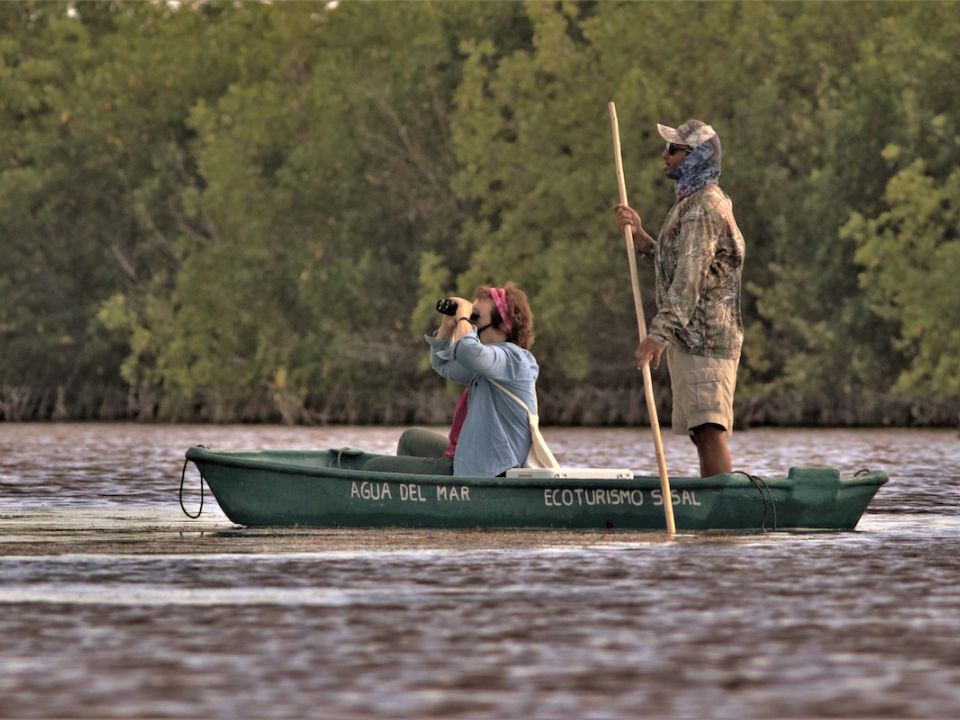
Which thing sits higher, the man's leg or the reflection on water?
the man's leg

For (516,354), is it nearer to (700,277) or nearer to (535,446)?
(535,446)

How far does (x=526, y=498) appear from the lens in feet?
55.9

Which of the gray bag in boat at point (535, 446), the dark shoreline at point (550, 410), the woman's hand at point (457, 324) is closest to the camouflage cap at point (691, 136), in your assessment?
the woman's hand at point (457, 324)

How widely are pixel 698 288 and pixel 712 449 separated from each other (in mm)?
1159

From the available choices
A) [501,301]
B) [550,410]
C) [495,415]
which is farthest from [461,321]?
[550,410]

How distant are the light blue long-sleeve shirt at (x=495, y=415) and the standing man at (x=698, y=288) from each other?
41.2 inches

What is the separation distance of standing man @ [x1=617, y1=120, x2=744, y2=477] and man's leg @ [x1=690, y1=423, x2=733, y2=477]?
1 centimetres

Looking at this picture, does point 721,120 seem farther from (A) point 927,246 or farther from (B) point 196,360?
(B) point 196,360

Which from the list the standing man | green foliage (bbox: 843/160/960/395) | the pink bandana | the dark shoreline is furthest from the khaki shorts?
green foliage (bbox: 843/160/960/395)

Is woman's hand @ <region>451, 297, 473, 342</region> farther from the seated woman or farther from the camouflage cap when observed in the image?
the camouflage cap

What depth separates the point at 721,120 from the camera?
6788 cm

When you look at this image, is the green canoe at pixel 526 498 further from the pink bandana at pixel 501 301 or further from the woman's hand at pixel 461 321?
the pink bandana at pixel 501 301

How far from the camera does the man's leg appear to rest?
1684 centimetres

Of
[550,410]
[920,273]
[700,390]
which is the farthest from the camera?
[550,410]
